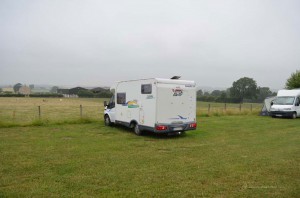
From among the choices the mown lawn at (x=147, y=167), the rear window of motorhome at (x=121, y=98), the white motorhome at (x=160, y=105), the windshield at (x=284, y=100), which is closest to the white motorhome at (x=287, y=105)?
the windshield at (x=284, y=100)

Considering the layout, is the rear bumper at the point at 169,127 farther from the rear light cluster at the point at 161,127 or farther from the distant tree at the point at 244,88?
the distant tree at the point at 244,88

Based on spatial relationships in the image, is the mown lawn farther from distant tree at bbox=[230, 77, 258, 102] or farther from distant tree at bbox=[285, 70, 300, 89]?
distant tree at bbox=[230, 77, 258, 102]

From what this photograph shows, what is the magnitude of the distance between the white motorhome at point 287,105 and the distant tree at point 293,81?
14.5 m

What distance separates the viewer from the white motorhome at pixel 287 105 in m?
22.7

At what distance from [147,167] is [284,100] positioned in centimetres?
2055

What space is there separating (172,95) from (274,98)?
17132 mm

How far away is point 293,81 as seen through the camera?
3803 centimetres

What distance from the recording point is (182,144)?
10.7m

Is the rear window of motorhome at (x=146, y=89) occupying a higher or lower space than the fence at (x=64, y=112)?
higher

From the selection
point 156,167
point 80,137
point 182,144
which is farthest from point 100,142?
point 156,167

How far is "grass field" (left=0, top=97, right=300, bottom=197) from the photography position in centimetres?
541

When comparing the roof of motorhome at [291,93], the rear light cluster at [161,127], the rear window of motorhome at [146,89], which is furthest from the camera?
the roof of motorhome at [291,93]

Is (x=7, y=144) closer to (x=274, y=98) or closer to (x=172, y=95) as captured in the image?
(x=172, y=95)

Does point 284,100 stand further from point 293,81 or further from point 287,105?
point 293,81
